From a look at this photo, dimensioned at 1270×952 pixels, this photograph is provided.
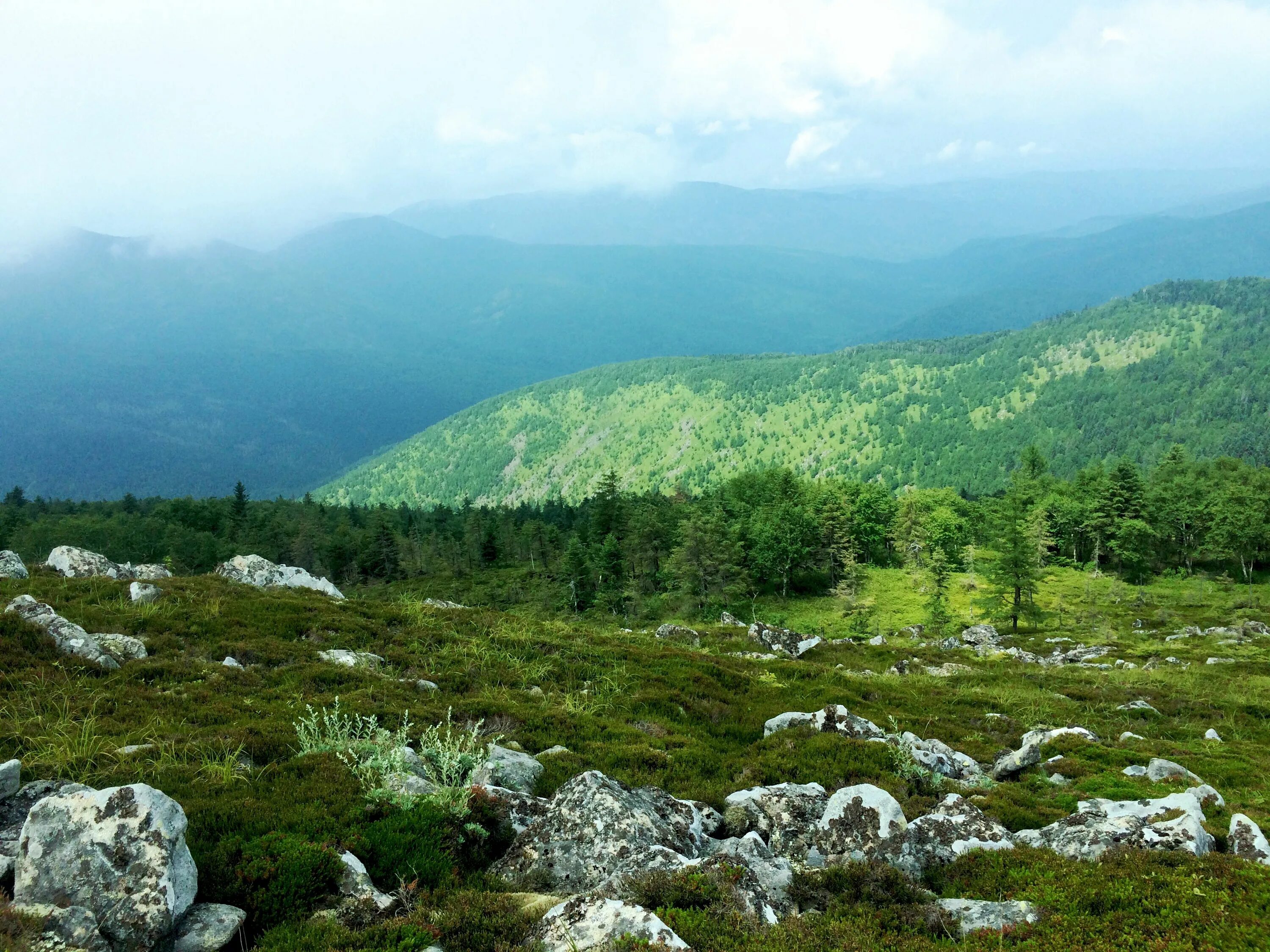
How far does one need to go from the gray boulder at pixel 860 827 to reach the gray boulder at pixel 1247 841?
418 centimetres

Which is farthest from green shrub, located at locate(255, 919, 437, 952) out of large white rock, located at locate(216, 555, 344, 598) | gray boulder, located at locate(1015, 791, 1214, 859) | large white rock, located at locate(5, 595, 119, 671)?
large white rock, located at locate(216, 555, 344, 598)

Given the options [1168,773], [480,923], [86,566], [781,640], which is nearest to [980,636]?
[781,640]

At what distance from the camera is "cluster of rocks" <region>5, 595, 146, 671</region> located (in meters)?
14.1

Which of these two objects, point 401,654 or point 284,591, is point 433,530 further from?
point 401,654

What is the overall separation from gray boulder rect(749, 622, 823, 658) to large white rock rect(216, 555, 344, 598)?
23.3 meters

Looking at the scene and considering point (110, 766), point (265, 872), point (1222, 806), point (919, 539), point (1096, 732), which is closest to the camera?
point (265, 872)

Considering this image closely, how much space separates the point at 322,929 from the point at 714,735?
1213cm

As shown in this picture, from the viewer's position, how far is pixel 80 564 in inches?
1080

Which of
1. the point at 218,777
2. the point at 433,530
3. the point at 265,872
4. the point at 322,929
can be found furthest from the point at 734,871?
the point at 433,530

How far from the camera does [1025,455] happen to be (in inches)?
5037

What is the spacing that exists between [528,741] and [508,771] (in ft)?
9.35

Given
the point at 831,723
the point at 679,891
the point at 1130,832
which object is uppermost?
the point at 679,891

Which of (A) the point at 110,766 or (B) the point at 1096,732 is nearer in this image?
(A) the point at 110,766

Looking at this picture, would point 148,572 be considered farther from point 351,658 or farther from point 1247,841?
point 1247,841
